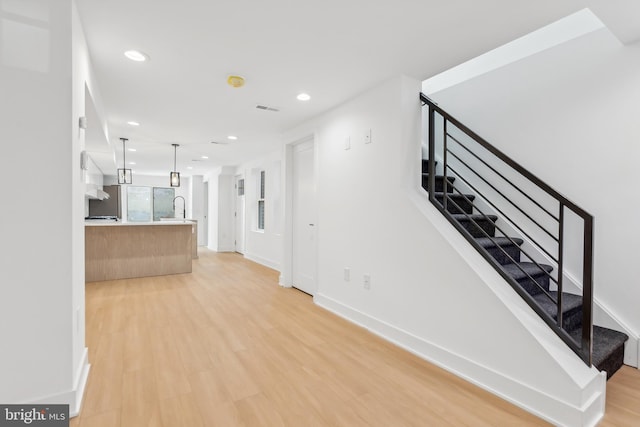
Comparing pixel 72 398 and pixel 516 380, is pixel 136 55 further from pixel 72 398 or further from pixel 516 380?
pixel 516 380

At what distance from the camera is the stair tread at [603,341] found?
6.35 ft

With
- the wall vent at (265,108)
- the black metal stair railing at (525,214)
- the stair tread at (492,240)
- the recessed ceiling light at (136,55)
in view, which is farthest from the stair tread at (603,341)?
the recessed ceiling light at (136,55)

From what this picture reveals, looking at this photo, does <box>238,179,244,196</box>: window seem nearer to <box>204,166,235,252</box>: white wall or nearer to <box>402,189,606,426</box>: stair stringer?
<box>204,166,235,252</box>: white wall

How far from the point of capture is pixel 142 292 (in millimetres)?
4355

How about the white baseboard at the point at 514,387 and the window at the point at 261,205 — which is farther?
the window at the point at 261,205

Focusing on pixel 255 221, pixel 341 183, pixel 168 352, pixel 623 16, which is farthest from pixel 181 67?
pixel 255 221

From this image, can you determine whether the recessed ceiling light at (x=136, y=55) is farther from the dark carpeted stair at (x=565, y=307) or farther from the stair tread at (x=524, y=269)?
the stair tread at (x=524, y=269)

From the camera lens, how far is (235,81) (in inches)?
112

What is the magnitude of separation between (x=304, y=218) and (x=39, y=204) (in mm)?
3054

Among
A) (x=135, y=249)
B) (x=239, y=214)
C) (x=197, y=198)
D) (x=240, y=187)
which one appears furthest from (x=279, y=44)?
(x=197, y=198)

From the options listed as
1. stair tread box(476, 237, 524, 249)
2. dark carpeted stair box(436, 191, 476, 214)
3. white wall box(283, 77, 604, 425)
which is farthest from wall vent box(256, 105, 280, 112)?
stair tread box(476, 237, 524, 249)

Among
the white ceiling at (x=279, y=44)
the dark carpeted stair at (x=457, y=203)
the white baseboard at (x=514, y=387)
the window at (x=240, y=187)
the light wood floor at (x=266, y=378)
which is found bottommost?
the light wood floor at (x=266, y=378)

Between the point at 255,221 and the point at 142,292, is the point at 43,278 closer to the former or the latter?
the point at 142,292

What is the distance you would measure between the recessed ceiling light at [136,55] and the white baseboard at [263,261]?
168 inches
